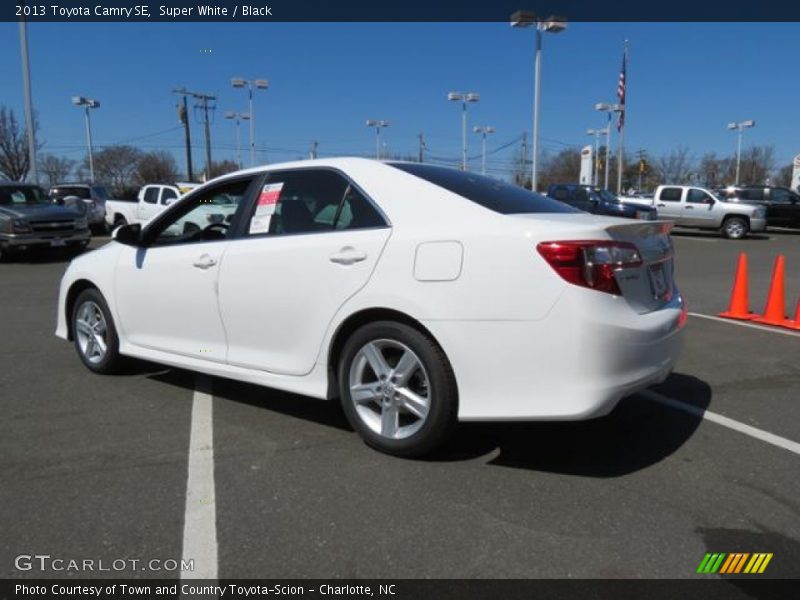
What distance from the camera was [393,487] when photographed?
3326 millimetres

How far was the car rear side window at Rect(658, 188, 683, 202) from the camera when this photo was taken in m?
25.6

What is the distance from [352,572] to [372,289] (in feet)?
4.78

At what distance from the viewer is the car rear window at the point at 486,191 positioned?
369 centimetres

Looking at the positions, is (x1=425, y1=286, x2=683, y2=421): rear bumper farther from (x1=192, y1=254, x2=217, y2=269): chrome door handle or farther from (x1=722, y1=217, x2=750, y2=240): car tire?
(x1=722, y1=217, x2=750, y2=240): car tire

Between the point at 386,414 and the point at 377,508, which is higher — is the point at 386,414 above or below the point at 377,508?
above

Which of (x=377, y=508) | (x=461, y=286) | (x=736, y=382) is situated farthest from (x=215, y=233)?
(x=736, y=382)

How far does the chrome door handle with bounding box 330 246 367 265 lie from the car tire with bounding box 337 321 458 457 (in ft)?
1.20

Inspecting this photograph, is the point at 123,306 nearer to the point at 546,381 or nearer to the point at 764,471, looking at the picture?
the point at 546,381

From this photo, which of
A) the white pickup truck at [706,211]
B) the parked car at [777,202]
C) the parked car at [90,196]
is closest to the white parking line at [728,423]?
the white pickup truck at [706,211]

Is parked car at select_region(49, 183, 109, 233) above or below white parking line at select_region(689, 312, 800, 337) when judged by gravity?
above

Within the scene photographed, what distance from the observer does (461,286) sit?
3293mm
